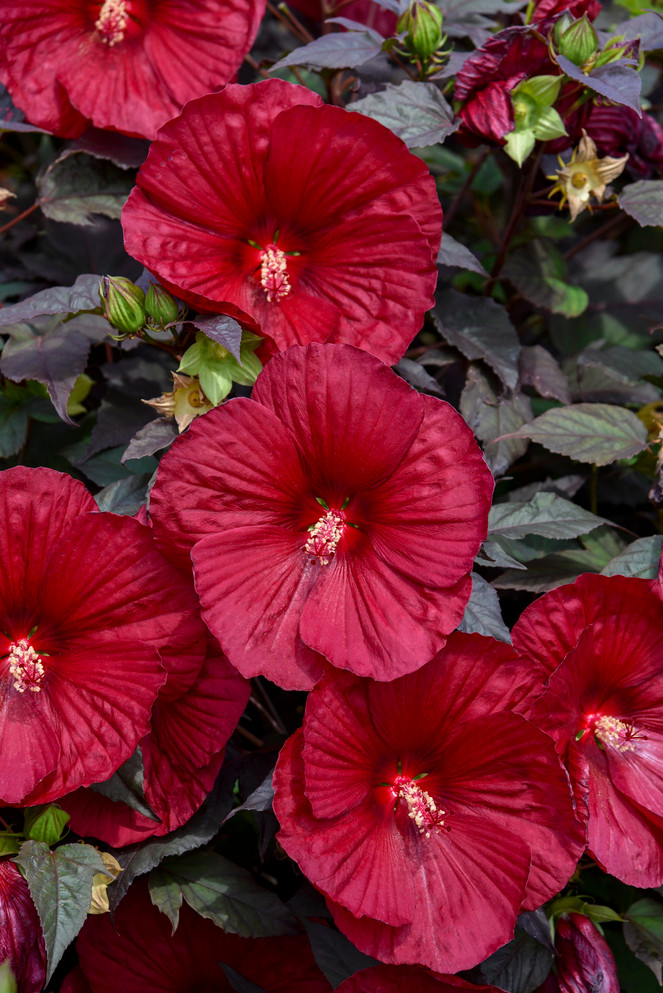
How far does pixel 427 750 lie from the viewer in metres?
0.89

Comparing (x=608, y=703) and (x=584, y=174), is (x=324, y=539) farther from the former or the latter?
(x=584, y=174)

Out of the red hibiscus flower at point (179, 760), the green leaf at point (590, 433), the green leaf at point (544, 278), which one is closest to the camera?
the red hibiscus flower at point (179, 760)

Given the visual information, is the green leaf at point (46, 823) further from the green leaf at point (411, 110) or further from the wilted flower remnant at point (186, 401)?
→ the green leaf at point (411, 110)

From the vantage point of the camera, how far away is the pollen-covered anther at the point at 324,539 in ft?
2.88

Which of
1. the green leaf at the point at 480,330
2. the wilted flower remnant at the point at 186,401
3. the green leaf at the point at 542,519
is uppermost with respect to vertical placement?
the wilted flower remnant at the point at 186,401

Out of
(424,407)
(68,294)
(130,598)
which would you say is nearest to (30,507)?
(130,598)

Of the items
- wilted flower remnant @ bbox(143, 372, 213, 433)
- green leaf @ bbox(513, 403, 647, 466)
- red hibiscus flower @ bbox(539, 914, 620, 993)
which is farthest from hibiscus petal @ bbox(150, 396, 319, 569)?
red hibiscus flower @ bbox(539, 914, 620, 993)

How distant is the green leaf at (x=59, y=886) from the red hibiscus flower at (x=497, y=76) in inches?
34.2

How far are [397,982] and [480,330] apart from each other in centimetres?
74

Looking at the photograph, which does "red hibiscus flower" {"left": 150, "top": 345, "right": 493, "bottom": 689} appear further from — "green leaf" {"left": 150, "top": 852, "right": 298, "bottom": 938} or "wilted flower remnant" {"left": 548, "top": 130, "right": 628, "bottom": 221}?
"wilted flower remnant" {"left": 548, "top": 130, "right": 628, "bottom": 221}

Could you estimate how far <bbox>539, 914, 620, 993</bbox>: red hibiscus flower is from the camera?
90cm

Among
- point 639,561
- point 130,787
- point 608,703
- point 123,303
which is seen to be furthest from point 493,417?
point 130,787

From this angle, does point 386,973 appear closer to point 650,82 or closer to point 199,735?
point 199,735

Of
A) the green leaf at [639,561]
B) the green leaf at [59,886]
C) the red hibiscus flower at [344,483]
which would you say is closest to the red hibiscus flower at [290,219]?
the red hibiscus flower at [344,483]
